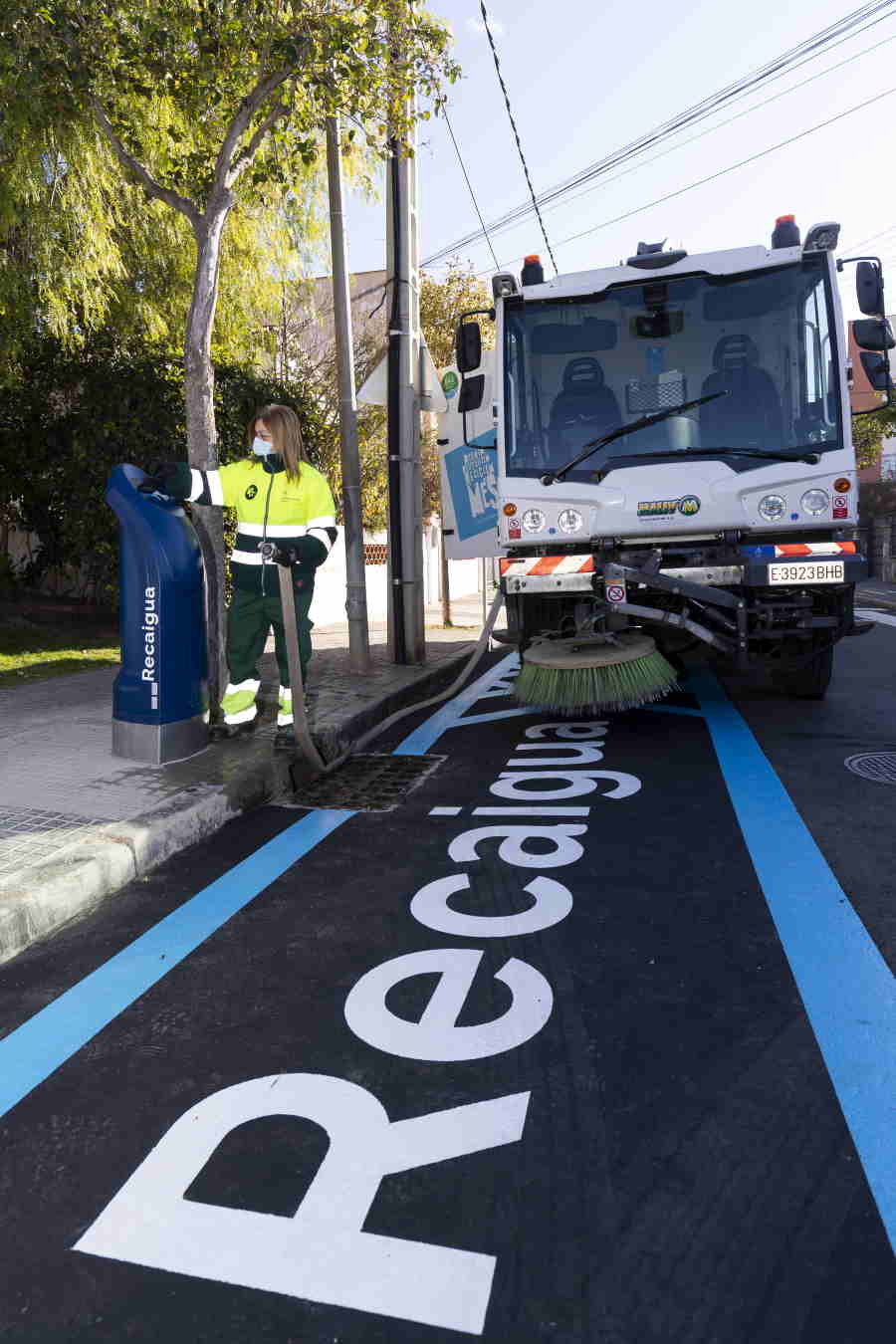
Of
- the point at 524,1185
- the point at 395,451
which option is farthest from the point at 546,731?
the point at 524,1185

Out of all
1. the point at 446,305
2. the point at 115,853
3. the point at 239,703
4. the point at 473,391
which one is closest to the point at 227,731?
the point at 239,703

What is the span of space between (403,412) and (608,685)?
426 cm

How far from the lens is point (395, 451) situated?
9.21 m

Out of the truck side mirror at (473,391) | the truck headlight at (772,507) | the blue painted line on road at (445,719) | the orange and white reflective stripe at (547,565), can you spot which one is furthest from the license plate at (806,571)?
the blue painted line on road at (445,719)

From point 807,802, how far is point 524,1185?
302cm

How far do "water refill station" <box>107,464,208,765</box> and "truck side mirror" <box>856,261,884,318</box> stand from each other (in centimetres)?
423

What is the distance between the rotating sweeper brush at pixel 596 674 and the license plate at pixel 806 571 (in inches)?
34.8

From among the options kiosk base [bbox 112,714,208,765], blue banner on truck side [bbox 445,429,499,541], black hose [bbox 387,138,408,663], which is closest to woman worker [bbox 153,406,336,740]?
kiosk base [bbox 112,714,208,765]

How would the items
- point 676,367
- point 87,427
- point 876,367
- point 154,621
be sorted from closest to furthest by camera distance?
point 154,621, point 876,367, point 676,367, point 87,427

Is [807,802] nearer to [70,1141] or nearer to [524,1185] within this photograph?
[524,1185]

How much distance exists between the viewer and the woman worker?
5.71 meters

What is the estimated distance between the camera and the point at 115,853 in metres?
3.80

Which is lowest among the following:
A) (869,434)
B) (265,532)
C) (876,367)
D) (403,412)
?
(265,532)

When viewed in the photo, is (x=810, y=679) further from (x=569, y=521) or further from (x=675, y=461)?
Answer: (x=569, y=521)
